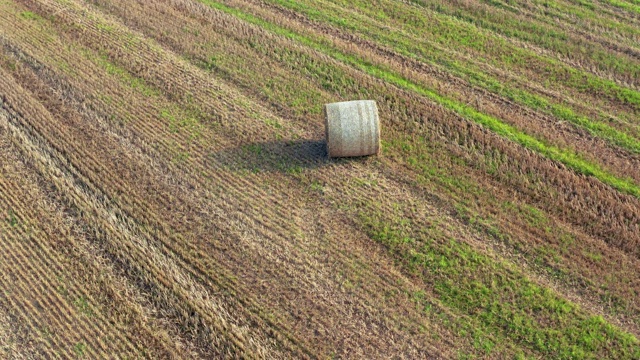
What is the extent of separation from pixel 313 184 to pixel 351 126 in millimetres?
1809

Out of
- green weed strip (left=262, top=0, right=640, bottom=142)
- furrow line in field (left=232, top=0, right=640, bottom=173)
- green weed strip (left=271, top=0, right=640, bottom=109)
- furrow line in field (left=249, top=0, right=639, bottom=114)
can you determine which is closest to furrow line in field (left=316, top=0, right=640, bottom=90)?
green weed strip (left=271, top=0, right=640, bottom=109)

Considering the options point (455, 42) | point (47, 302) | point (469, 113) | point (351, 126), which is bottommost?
point (47, 302)

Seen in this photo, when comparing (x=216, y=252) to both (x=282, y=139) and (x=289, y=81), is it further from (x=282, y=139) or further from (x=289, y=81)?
(x=289, y=81)

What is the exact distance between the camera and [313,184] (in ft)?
45.4

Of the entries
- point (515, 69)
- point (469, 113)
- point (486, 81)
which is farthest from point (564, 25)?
point (469, 113)

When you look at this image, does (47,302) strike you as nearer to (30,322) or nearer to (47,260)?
(30,322)

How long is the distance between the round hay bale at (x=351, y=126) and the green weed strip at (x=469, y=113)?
3552 mm

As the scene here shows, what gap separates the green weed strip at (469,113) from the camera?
14273 millimetres

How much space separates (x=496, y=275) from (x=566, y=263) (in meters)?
1.75

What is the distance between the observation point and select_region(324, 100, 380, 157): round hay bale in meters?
13.6

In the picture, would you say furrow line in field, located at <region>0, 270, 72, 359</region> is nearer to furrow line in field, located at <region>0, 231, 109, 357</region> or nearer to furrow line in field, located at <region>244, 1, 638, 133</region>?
furrow line in field, located at <region>0, 231, 109, 357</region>

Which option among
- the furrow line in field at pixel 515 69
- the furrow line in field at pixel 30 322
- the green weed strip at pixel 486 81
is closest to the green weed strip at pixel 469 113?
A: the green weed strip at pixel 486 81

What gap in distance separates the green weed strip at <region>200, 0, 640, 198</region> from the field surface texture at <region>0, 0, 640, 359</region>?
7cm

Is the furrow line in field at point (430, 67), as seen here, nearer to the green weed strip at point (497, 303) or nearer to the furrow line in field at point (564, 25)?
the furrow line in field at point (564, 25)
